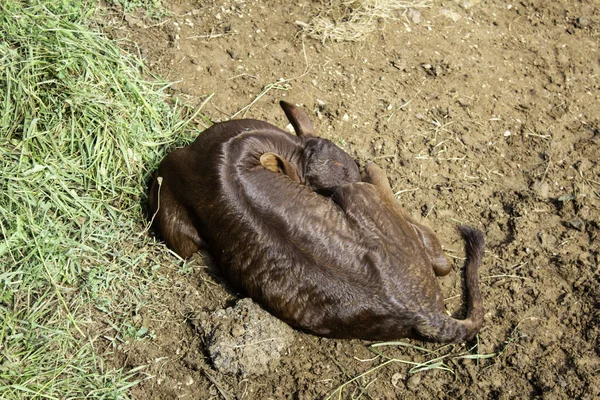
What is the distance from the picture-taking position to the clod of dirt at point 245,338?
5070mm

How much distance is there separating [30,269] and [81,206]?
2.49 ft

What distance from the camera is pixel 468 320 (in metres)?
5.29

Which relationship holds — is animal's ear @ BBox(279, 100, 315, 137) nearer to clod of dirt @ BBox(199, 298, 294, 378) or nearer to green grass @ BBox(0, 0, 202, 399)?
green grass @ BBox(0, 0, 202, 399)

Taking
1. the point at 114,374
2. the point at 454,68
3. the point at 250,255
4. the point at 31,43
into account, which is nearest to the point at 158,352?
the point at 114,374

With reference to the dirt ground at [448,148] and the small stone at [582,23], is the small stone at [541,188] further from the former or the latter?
the small stone at [582,23]

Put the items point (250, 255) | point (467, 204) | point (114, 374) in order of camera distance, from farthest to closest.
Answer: point (467, 204) < point (250, 255) < point (114, 374)

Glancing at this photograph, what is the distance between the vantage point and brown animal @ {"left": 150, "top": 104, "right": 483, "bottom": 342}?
5.09 m

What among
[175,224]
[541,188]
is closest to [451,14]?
[541,188]

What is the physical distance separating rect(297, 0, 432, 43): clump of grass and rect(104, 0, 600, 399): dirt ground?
0.12 m

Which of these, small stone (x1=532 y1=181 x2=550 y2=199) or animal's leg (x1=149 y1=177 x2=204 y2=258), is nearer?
animal's leg (x1=149 y1=177 x2=204 y2=258)

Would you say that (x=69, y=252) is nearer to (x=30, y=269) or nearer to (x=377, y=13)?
(x=30, y=269)

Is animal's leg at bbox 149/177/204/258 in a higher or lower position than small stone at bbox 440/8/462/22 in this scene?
lower

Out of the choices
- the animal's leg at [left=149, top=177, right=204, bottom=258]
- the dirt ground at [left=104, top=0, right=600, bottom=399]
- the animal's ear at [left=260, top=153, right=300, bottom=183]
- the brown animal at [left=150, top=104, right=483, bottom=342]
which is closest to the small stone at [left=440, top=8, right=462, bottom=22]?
the dirt ground at [left=104, top=0, right=600, bottom=399]

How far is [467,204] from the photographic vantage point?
643 cm
